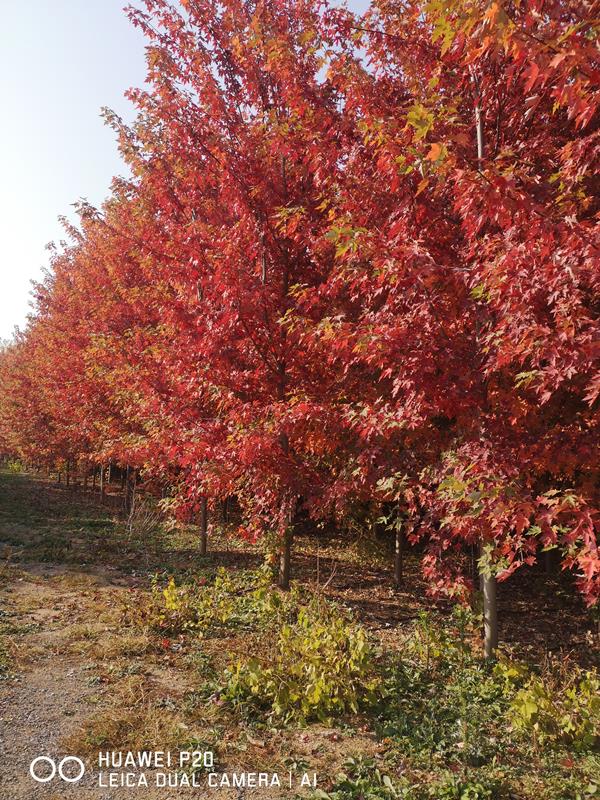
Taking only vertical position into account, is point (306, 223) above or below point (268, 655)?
above

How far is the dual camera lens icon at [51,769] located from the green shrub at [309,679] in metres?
1.33

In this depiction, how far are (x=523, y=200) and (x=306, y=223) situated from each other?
3181 millimetres

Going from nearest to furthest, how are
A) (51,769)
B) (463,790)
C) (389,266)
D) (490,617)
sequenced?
(463,790) → (51,769) → (389,266) → (490,617)

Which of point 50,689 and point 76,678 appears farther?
point 76,678

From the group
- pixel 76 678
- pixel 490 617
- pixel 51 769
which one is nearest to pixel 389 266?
→ pixel 490 617

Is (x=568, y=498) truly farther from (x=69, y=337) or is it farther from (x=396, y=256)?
(x=69, y=337)

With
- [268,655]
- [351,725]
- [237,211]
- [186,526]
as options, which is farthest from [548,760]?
[186,526]

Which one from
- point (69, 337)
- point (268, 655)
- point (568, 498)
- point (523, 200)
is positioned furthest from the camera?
point (69, 337)

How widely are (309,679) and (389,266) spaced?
3.57 m

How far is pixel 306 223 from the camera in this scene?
5.99 m

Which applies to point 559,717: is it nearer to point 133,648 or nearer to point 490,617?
point 490,617

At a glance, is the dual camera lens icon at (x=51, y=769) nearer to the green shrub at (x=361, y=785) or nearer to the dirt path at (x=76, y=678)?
the dirt path at (x=76, y=678)

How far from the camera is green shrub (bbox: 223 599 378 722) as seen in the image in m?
4.45

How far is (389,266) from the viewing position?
3996 millimetres
